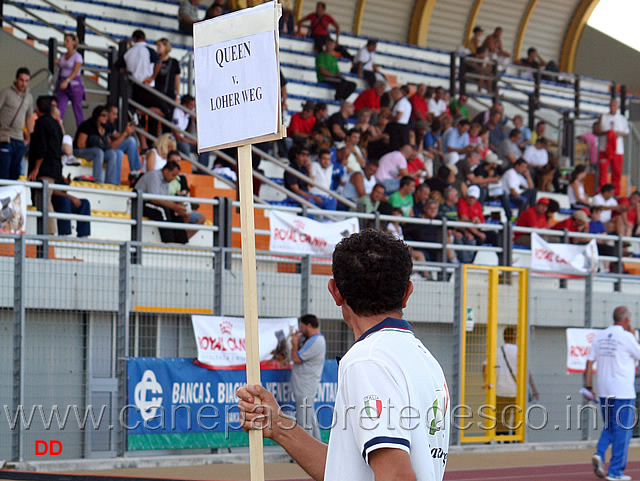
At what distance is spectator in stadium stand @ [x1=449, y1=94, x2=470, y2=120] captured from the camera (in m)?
24.2

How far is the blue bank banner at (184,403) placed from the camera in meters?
13.5

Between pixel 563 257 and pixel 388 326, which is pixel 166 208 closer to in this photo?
pixel 563 257

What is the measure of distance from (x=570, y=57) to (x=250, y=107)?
30547 mm

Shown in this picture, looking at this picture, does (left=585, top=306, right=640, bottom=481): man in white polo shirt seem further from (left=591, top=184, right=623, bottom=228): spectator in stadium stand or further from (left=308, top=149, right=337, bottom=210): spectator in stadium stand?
(left=591, top=184, right=623, bottom=228): spectator in stadium stand

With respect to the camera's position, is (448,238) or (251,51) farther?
(448,238)

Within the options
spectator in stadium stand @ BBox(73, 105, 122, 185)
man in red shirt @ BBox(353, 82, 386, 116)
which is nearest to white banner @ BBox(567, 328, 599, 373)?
man in red shirt @ BBox(353, 82, 386, 116)

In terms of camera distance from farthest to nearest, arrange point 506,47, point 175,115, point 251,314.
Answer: point 506,47, point 175,115, point 251,314

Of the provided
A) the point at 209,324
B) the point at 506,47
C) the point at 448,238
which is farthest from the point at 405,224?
the point at 506,47

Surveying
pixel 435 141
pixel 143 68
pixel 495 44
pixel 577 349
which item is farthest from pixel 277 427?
pixel 495 44

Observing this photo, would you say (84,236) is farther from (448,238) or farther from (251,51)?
(251,51)

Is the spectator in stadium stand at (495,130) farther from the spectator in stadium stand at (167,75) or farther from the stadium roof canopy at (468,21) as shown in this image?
the spectator in stadium stand at (167,75)

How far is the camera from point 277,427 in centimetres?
388

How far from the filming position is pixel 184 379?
1386 centimetres

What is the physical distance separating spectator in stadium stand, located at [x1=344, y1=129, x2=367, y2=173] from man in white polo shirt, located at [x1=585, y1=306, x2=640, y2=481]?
6.99 meters
